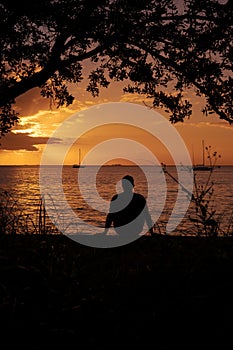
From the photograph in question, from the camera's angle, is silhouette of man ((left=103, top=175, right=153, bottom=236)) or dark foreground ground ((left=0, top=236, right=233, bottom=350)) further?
silhouette of man ((left=103, top=175, right=153, bottom=236))

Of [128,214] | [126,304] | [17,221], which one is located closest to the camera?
[126,304]

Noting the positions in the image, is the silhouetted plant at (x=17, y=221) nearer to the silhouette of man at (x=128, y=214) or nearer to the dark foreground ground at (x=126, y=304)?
the silhouette of man at (x=128, y=214)

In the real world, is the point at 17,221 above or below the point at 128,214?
above

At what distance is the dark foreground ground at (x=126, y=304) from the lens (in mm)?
3699

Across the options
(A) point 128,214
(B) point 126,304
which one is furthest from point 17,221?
(B) point 126,304

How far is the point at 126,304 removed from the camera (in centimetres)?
421

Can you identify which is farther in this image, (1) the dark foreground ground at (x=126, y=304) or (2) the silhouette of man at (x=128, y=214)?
(2) the silhouette of man at (x=128, y=214)

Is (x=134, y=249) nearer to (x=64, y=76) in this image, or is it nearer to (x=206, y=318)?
(x=206, y=318)

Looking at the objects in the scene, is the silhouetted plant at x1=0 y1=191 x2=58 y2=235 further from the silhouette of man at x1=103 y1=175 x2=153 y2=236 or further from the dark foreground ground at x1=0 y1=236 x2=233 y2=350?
the dark foreground ground at x1=0 y1=236 x2=233 y2=350

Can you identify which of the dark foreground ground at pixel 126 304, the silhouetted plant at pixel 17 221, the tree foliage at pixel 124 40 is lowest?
the dark foreground ground at pixel 126 304

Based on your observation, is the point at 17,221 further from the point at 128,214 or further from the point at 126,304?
the point at 126,304

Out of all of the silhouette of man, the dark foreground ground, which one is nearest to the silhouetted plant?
the silhouette of man

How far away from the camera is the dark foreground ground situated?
146 inches

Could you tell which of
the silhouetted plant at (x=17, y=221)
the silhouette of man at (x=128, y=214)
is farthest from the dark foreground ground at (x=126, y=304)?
the silhouette of man at (x=128, y=214)
